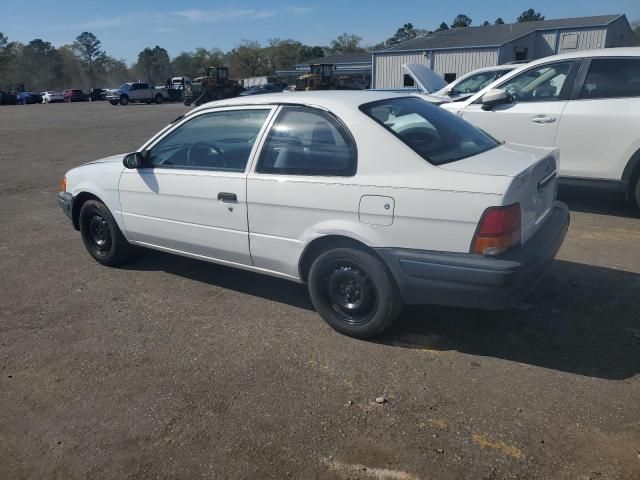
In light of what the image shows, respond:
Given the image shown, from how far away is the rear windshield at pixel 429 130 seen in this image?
3.41 meters

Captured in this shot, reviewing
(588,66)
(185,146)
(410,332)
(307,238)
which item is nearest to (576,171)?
(588,66)

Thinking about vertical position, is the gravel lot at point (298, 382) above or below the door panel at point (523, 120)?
below

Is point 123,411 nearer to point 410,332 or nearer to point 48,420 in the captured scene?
point 48,420

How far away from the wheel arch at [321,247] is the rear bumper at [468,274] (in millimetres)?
197

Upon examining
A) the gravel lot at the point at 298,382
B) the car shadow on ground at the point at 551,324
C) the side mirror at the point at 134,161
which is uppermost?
the side mirror at the point at 134,161

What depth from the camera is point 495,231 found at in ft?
9.71

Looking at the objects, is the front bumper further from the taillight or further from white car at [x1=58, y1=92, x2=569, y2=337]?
the taillight

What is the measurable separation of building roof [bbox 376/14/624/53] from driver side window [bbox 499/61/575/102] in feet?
97.3

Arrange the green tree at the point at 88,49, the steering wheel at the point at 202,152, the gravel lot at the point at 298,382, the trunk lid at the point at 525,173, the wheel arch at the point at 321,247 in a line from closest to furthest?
1. the gravel lot at the point at 298,382
2. the trunk lid at the point at 525,173
3. the wheel arch at the point at 321,247
4. the steering wheel at the point at 202,152
5. the green tree at the point at 88,49

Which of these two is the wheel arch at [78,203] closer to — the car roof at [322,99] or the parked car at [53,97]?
the car roof at [322,99]

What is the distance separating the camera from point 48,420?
9.37 ft

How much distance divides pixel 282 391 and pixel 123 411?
89cm

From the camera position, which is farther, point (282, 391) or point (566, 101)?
point (566, 101)

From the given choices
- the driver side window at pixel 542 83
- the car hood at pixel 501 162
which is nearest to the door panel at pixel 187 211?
the car hood at pixel 501 162
